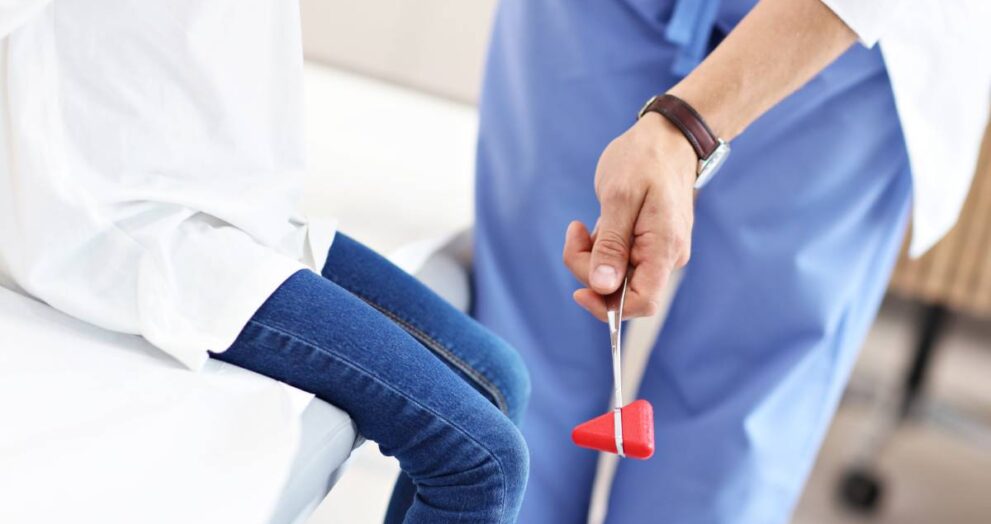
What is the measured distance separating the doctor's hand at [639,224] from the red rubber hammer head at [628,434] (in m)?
0.08

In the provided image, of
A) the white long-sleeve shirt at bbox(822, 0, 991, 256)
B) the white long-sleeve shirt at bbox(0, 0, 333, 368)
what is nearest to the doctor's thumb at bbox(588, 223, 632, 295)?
the white long-sleeve shirt at bbox(0, 0, 333, 368)

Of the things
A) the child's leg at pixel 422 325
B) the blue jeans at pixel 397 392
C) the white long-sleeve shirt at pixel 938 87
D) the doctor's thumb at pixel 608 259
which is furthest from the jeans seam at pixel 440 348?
the white long-sleeve shirt at pixel 938 87

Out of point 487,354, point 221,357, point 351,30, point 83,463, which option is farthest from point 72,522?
point 351,30

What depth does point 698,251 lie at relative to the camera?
3.92 ft

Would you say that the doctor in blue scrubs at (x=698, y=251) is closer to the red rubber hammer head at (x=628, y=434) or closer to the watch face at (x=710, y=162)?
the watch face at (x=710, y=162)

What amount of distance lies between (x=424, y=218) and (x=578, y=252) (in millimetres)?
571

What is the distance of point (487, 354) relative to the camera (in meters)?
1.03

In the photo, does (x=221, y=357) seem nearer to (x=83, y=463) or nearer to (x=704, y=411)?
(x=83, y=463)

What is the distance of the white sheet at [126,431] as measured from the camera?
2.24 ft

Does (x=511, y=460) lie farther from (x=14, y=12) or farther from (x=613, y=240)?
(x=14, y=12)

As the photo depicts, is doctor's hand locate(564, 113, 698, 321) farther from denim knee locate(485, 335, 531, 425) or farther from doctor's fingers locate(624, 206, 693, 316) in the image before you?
denim knee locate(485, 335, 531, 425)

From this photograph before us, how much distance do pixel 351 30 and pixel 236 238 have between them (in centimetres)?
82

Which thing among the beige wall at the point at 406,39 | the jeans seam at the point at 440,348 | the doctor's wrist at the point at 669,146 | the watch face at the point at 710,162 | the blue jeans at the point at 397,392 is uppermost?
the beige wall at the point at 406,39

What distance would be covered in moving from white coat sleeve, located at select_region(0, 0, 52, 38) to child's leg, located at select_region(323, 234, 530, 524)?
0.38 m
